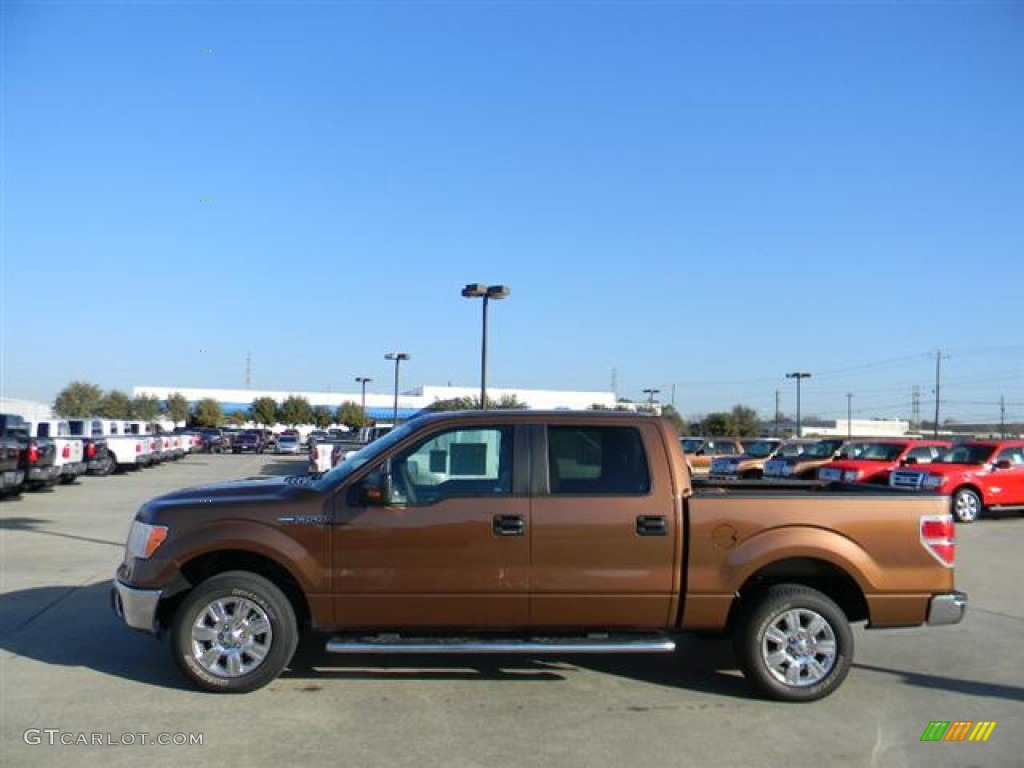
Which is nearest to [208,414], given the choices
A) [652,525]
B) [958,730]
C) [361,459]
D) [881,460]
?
[881,460]

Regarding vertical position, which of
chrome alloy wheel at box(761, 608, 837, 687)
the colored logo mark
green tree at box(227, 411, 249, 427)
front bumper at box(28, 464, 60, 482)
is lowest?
the colored logo mark

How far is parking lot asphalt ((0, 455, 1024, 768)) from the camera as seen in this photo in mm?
5113

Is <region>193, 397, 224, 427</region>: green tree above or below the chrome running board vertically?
above

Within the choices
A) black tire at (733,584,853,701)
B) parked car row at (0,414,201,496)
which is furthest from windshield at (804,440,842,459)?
black tire at (733,584,853,701)

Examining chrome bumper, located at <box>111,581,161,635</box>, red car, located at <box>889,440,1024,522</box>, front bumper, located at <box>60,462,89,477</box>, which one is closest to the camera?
chrome bumper, located at <box>111,581,161,635</box>

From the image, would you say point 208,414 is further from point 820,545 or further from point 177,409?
point 820,545

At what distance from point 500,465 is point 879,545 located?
2607 millimetres

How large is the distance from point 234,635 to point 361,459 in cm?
142

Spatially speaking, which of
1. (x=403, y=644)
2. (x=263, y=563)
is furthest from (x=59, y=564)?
(x=403, y=644)

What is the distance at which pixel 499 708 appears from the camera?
587 cm

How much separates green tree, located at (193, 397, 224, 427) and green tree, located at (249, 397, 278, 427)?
12.6ft

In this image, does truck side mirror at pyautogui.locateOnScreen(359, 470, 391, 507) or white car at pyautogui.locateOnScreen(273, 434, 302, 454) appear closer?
truck side mirror at pyautogui.locateOnScreen(359, 470, 391, 507)

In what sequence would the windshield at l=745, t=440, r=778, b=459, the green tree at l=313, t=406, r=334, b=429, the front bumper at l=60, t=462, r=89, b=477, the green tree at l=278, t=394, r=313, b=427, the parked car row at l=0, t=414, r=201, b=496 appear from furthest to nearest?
the green tree at l=313, t=406, r=334, b=429 → the green tree at l=278, t=394, r=313, b=427 → the windshield at l=745, t=440, r=778, b=459 → the front bumper at l=60, t=462, r=89, b=477 → the parked car row at l=0, t=414, r=201, b=496

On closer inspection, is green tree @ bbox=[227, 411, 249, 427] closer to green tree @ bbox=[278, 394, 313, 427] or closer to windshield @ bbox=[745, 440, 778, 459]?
green tree @ bbox=[278, 394, 313, 427]
